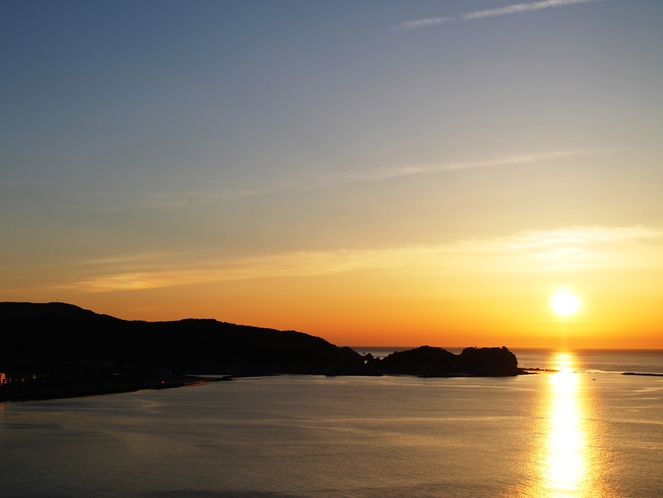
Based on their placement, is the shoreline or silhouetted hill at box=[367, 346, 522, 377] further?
silhouetted hill at box=[367, 346, 522, 377]

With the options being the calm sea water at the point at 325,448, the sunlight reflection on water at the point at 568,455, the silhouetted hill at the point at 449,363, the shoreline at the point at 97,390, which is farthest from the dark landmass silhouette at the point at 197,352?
the sunlight reflection on water at the point at 568,455

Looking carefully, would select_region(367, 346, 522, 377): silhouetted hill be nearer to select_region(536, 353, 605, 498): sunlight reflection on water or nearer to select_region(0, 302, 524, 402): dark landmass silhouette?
select_region(0, 302, 524, 402): dark landmass silhouette

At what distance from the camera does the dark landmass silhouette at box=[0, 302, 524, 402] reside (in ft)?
415

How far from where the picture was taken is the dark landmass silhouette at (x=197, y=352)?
4975 inches

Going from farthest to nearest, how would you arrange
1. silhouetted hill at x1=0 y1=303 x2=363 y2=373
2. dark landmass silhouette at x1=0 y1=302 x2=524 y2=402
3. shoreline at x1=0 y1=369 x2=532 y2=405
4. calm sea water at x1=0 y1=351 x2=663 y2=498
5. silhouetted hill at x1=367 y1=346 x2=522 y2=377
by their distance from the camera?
1. silhouetted hill at x1=0 y1=303 x2=363 y2=373
2. silhouetted hill at x1=367 y1=346 x2=522 y2=377
3. dark landmass silhouette at x1=0 y1=302 x2=524 y2=402
4. shoreline at x1=0 y1=369 x2=532 y2=405
5. calm sea water at x1=0 y1=351 x2=663 y2=498

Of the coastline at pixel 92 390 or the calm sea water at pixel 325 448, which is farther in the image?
the coastline at pixel 92 390

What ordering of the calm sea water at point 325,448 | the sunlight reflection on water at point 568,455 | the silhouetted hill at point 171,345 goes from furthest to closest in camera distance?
1. the silhouetted hill at point 171,345
2. the sunlight reflection on water at point 568,455
3. the calm sea water at point 325,448

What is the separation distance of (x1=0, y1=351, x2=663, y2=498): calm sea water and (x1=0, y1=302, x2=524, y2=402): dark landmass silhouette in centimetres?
4880

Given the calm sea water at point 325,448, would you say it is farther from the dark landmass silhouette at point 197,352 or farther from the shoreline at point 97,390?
the dark landmass silhouette at point 197,352

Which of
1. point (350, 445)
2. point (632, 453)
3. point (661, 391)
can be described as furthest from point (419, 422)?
point (661, 391)

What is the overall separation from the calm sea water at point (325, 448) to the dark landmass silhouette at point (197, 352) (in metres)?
48.8

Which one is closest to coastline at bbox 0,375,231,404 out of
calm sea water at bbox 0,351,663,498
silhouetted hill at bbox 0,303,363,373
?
calm sea water at bbox 0,351,663,498

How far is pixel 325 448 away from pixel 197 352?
112 metres

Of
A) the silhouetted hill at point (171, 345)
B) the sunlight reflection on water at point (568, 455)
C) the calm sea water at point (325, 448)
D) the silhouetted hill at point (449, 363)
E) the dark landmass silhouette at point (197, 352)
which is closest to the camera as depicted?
the calm sea water at point (325, 448)
